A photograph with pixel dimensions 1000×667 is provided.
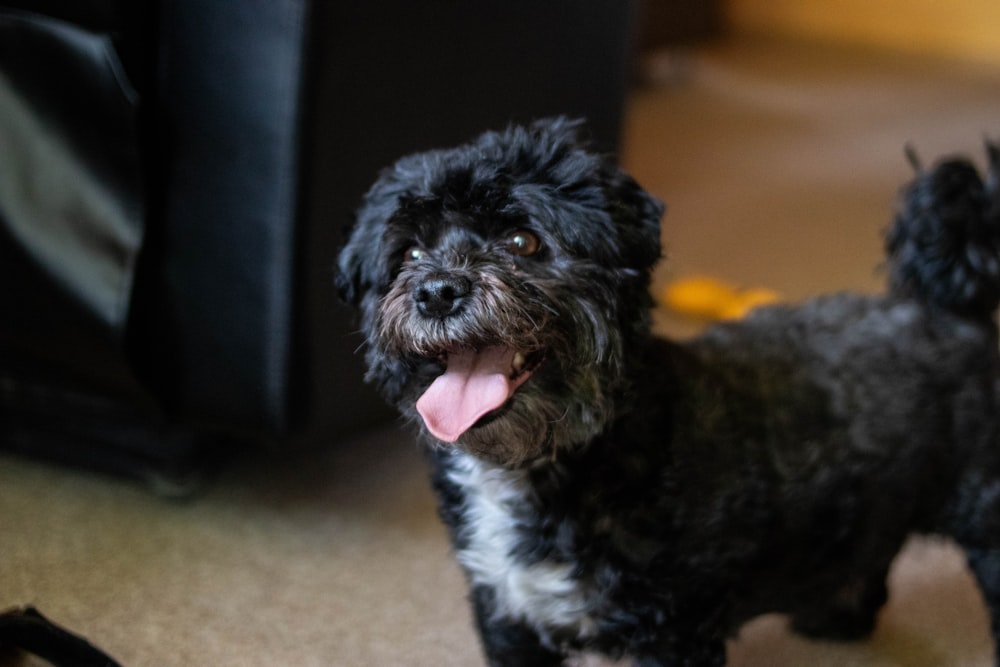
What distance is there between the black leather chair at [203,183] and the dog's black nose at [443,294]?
0.53m

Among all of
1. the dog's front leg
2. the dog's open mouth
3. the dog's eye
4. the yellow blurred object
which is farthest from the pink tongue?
the yellow blurred object

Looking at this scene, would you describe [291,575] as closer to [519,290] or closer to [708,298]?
[519,290]

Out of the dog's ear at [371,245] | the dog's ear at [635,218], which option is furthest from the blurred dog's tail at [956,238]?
the dog's ear at [371,245]

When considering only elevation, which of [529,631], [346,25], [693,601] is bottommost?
[529,631]

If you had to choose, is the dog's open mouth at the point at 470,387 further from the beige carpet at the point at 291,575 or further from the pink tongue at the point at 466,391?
the beige carpet at the point at 291,575

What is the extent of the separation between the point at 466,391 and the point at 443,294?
125 mm

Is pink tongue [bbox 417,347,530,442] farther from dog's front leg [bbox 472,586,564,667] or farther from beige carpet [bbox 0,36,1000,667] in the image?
beige carpet [bbox 0,36,1000,667]

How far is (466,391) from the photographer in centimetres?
122

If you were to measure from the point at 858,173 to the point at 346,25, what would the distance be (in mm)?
2780

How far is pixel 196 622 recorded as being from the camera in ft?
5.42

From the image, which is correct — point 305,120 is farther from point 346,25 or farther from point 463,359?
point 463,359

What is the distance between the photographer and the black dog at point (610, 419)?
1.20m

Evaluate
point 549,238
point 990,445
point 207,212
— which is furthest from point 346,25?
point 990,445

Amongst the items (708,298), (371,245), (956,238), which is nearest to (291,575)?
(371,245)
